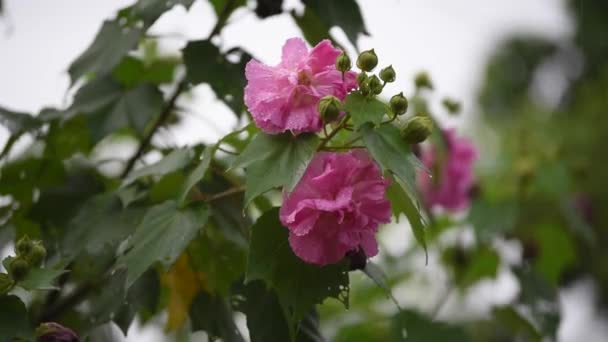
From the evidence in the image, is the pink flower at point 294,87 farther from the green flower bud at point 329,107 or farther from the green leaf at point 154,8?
the green leaf at point 154,8

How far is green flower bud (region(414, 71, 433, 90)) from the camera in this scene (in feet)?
4.98

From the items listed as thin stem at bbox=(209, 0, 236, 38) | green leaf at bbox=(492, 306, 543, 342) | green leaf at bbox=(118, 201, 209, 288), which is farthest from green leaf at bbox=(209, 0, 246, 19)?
green leaf at bbox=(492, 306, 543, 342)

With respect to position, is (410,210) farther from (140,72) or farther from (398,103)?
(140,72)

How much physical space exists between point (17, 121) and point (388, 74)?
0.52 metres

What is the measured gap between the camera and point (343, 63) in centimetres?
84

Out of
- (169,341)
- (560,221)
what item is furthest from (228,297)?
(560,221)

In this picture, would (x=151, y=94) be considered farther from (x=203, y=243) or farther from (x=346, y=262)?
(x=346, y=262)

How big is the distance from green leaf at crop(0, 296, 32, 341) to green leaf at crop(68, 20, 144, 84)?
37 centimetres

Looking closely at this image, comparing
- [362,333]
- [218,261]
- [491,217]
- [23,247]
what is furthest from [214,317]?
[491,217]

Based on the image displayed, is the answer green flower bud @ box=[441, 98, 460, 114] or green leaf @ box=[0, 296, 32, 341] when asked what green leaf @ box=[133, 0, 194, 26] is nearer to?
green leaf @ box=[0, 296, 32, 341]

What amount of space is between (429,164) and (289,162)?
1136 mm

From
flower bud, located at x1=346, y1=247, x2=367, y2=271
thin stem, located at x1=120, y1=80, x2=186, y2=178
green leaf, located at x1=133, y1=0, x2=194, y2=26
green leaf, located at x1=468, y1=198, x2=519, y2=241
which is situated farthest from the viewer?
green leaf, located at x1=468, y1=198, x2=519, y2=241

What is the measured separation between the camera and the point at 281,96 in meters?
0.85

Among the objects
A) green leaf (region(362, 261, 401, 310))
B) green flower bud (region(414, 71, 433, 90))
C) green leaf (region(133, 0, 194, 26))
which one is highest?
green leaf (region(133, 0, 194, 26))
